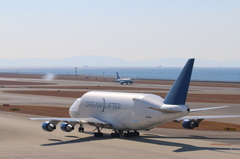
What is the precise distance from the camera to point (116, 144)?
1593 inches

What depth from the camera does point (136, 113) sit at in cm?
4266

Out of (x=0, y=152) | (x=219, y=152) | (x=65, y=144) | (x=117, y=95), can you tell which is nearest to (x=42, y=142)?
(x=65, y=144)

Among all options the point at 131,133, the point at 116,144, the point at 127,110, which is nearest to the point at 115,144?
the point at 116,144

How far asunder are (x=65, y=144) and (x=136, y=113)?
7985mm

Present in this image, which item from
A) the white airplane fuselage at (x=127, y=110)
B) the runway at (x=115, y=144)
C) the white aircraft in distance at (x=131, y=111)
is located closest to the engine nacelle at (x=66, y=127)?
the white aircraft in distance at (x=131, y=111)

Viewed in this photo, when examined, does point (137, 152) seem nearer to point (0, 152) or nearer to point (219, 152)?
point (219, 152)

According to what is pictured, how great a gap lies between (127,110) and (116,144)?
15.3 ft

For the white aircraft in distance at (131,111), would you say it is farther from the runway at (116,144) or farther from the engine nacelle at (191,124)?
the runway at (116,144)

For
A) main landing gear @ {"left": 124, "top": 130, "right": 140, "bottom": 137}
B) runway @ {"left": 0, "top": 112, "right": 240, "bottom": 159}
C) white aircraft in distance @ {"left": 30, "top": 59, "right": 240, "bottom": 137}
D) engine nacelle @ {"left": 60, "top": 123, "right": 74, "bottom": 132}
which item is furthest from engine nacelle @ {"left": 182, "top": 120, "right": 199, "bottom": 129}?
engine nacelle @ {"left": 60, "top": 123, "right": 74, "bottom": 132}

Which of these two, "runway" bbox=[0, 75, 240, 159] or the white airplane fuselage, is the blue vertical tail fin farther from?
"runway" bbox=[0, 75, 240, 159]

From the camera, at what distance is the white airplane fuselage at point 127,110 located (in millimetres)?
40750

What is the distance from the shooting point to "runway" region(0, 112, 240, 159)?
115 feet

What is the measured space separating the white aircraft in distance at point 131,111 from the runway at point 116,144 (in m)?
1.58

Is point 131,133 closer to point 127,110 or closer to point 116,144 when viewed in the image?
point 127,110
